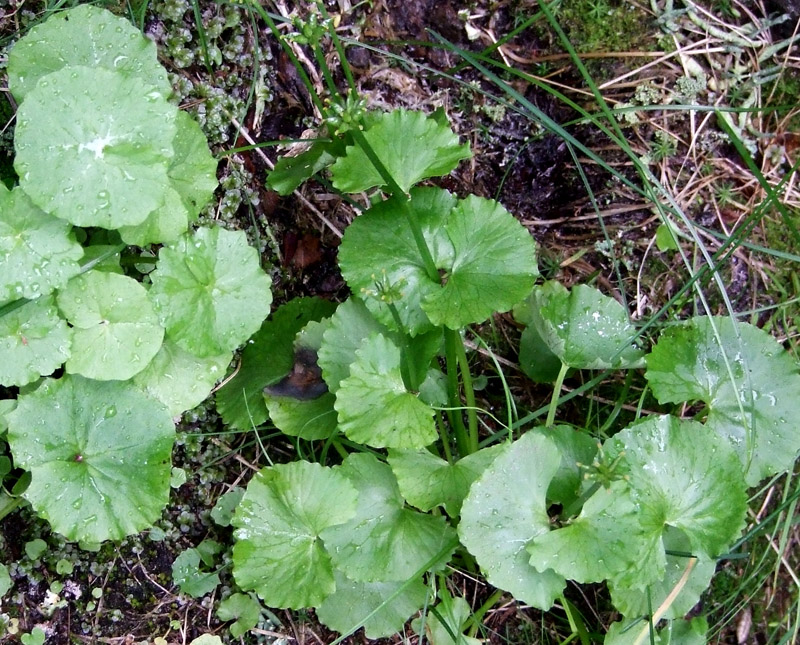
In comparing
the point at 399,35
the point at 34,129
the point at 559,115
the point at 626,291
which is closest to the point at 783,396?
the point at 626,291

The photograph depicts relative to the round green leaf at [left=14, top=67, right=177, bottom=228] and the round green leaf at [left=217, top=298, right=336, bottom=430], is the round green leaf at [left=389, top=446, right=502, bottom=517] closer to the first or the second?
the round green leaf at [left=217, top=298, right=336, bottom=430]

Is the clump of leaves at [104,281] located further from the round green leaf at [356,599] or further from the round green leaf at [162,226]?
the round green leaf at [356,599]

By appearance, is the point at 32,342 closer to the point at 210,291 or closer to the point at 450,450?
the point at 210,291

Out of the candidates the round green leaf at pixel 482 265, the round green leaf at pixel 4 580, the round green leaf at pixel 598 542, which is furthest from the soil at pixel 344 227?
the round green leaf at pixel 598 542

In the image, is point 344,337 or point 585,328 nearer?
point 344,337

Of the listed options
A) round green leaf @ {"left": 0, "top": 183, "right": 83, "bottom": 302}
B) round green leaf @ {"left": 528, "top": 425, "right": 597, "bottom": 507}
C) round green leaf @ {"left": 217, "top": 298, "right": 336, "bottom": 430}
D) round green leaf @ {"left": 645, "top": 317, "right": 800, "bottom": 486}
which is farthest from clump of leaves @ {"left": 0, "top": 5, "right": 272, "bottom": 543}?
round green leaf @ {"left": 645, "top": 317, "right": 800, "bottom": 486}

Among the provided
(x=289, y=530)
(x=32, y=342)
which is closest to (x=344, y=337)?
(x=289, y=530)
